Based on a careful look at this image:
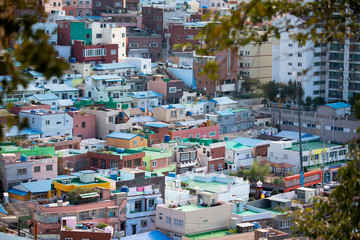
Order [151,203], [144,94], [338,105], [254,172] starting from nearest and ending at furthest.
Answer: [151,203]
[254,172]
[338,105]
[144,94]

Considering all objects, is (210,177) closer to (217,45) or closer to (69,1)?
(217,45)

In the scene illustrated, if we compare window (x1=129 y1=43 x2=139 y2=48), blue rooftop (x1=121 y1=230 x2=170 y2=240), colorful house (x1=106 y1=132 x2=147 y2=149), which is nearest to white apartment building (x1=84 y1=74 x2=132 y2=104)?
colorful house (x1=106 y1=132 x2=147 y2=149)

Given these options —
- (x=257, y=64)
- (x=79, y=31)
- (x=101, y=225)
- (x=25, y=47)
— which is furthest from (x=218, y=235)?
(x=257, y=64)

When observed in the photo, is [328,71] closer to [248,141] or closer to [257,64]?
[257,64]

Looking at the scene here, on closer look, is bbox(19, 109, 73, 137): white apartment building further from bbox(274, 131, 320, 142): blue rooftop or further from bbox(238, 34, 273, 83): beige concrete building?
bbox(238, 34, 273, 83): beige concrete building

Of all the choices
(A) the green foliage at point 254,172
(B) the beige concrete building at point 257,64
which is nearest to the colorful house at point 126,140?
(A) the green foliage at point 254,172
